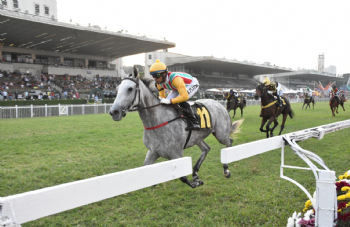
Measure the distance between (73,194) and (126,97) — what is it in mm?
1883

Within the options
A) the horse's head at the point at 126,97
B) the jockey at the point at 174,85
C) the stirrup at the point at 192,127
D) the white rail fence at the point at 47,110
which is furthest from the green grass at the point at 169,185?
the white rail fence at the point at 47,110

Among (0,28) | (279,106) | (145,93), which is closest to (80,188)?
(145,93)

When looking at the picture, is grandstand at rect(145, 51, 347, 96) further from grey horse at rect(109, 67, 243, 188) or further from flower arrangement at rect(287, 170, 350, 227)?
flower arrangement at rect(287, 170, 350, 227)

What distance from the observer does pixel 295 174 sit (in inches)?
173

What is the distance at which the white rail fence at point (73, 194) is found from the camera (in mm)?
1072

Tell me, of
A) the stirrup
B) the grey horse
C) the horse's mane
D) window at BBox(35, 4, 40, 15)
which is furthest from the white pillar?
window at BBox(35, 4, 40, 15)

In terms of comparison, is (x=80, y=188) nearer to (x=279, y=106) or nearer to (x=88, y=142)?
(x=88, y=142)

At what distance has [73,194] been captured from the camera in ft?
4.10

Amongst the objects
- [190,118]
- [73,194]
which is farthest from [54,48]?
[73,194]

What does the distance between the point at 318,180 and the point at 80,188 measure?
5.38ft

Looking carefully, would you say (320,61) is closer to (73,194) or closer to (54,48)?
(54,48)

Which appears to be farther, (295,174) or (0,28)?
(0,28)

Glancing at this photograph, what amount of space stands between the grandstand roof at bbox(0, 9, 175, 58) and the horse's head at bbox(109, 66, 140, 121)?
1046 inches

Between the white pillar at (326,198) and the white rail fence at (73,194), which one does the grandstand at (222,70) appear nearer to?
the white pillar at (326,198)
